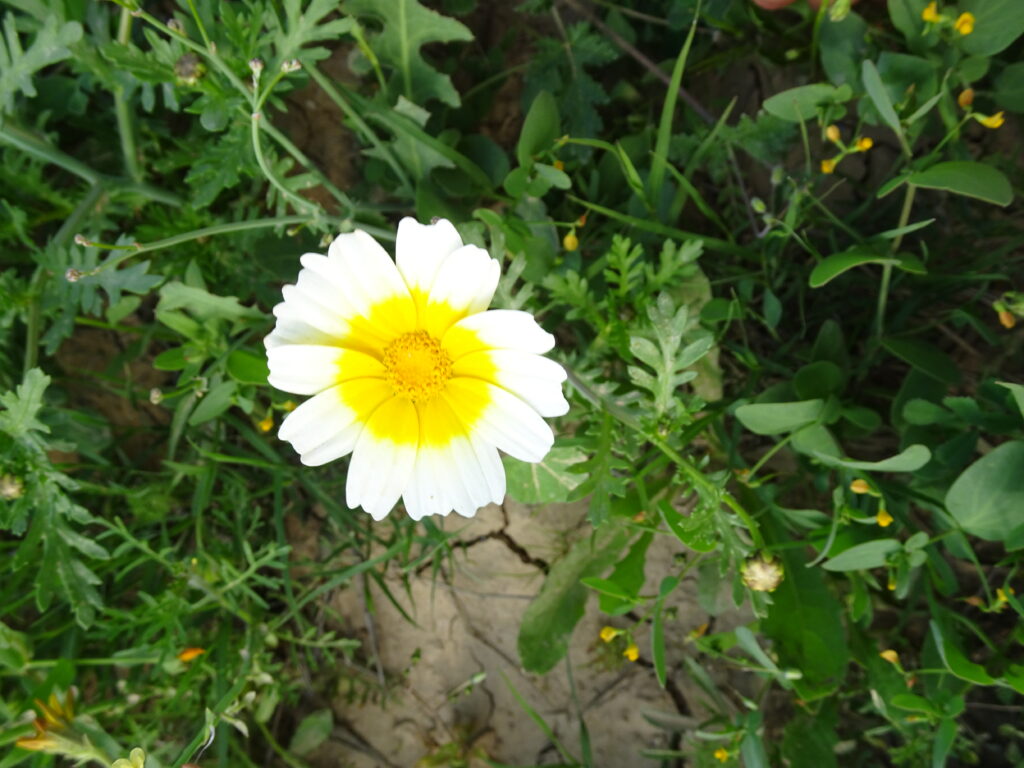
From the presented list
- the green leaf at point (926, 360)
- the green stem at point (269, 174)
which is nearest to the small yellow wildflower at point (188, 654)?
the green stem at point (269, 174)

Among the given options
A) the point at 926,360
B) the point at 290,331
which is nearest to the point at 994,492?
the point at 926,360

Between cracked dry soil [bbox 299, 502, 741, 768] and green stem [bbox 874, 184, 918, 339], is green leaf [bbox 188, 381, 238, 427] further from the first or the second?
green stem [bbox 874, 184, 918, 339]

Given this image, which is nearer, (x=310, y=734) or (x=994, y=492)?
(x=994, y=492)

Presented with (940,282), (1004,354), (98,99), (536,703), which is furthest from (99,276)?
(1004,354)

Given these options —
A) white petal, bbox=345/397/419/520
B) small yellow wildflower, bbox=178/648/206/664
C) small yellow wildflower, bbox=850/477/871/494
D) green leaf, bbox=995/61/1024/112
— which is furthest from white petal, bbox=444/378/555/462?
green leaf, bbox=995/61/1024/112

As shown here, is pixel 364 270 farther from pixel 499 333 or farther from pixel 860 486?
pixel 860 486

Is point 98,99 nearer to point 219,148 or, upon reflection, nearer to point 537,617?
point 219,148

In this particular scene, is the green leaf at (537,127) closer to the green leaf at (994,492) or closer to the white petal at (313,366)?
the white petal at (313,366)
